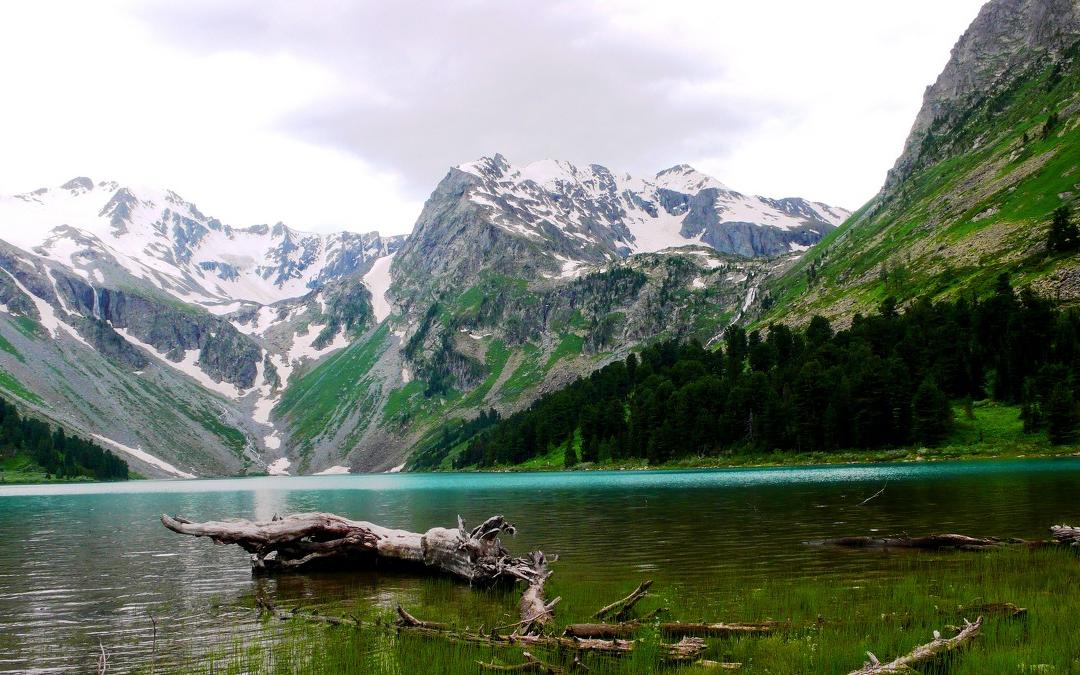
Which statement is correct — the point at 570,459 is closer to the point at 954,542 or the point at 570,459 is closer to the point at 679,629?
the point at 954,542

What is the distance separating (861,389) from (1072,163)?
10558cm

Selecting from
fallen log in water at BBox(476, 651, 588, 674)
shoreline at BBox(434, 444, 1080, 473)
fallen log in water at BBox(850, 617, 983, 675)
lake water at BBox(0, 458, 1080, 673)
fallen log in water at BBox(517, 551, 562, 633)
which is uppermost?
fallen log in water at BBox(850, 617, 983, 675)

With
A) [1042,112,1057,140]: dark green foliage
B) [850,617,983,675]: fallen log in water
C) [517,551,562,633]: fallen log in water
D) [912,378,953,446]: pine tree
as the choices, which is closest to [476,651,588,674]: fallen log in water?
[517,551,562,633]: fallen log in water

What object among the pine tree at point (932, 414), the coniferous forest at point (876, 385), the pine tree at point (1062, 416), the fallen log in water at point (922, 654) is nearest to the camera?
the fallen log in water at point (922, 654)

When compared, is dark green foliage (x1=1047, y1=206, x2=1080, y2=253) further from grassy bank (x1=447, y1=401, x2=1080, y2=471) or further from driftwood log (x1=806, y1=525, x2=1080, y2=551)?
driftwood log (x1=806, y1=525, x2=1080, y2=551)

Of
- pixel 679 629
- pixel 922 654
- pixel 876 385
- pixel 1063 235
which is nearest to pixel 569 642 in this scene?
pixel 679 629

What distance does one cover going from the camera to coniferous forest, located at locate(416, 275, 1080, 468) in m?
109

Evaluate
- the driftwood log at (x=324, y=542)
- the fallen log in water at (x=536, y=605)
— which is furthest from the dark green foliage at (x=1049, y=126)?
the fallen log in water at (x=536, y=605)

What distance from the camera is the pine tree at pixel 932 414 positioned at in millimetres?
108500

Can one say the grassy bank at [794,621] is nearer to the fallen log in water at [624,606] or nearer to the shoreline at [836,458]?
the fallen log in water at [624,606]

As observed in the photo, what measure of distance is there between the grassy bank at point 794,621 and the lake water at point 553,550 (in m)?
Result: 1.90

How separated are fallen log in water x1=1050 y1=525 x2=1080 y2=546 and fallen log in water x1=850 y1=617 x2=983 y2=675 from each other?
49.2ft

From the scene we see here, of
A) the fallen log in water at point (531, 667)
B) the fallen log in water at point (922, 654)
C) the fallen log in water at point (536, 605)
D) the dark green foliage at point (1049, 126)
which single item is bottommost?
the fallen log in water at point (536, 605)

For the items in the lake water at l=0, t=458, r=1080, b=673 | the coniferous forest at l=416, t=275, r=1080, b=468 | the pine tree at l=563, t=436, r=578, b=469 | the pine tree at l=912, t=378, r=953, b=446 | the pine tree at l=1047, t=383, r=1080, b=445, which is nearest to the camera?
the lake water at l=0, t=458, r=1080, b=673
